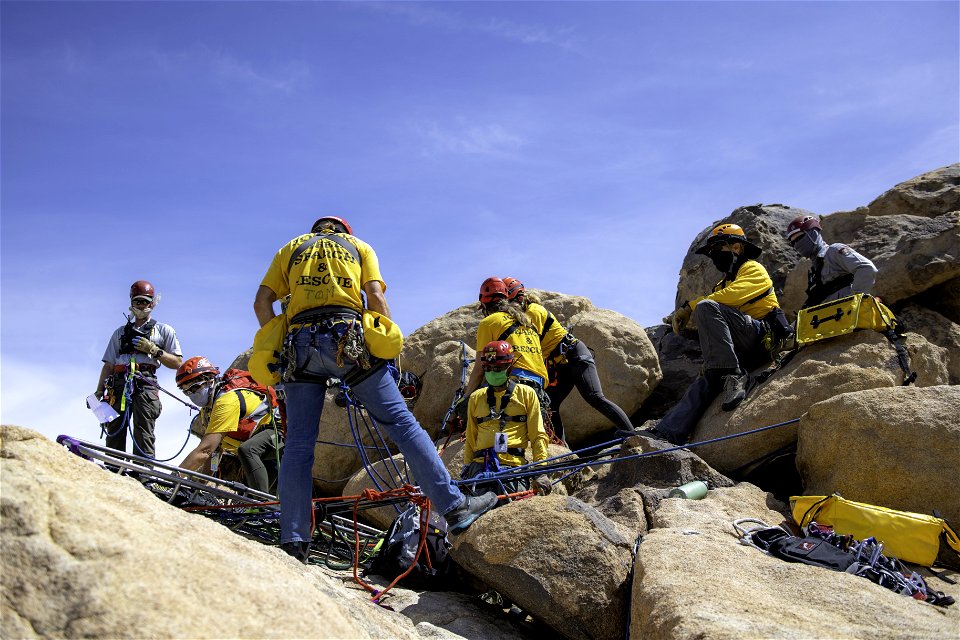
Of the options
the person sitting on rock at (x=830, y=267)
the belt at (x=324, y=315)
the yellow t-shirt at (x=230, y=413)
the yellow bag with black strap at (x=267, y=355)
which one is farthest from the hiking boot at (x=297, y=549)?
the person sitting on rock at (x=830, y=267)

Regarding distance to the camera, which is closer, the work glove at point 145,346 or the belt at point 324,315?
the belt at point 324,315

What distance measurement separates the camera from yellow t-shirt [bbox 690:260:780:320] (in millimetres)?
7957

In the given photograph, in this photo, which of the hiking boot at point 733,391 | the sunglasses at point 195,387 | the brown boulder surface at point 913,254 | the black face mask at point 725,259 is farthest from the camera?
the brown boulder surface at point 913,254

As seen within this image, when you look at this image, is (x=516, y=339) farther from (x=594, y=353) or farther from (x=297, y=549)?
(x=297, y=549)

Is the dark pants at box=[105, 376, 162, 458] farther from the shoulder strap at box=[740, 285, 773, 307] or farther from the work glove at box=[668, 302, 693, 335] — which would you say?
the shoulder strap at box=[740, 285, 773, 307]

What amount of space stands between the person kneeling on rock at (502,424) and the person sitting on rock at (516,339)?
175 mm

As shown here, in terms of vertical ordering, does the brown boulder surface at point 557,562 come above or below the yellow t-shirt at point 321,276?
below

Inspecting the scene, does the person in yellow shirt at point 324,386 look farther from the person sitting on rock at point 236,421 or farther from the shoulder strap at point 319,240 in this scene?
the person sitting on rock at point 236,421

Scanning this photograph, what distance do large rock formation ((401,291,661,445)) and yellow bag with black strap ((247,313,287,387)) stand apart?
555 cm

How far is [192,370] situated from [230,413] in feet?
3.02

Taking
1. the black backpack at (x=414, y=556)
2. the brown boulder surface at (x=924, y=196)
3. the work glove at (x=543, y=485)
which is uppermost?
the brown boulder surface at (x=924, y=196)

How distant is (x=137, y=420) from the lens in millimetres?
8086

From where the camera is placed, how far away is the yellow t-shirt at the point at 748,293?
796 centimetres

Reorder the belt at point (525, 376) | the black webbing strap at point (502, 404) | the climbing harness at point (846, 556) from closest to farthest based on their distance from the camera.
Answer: the climbing harness at point (846, 556), the black webbing strap at point (502, 404), the belt at point (525, 376)
